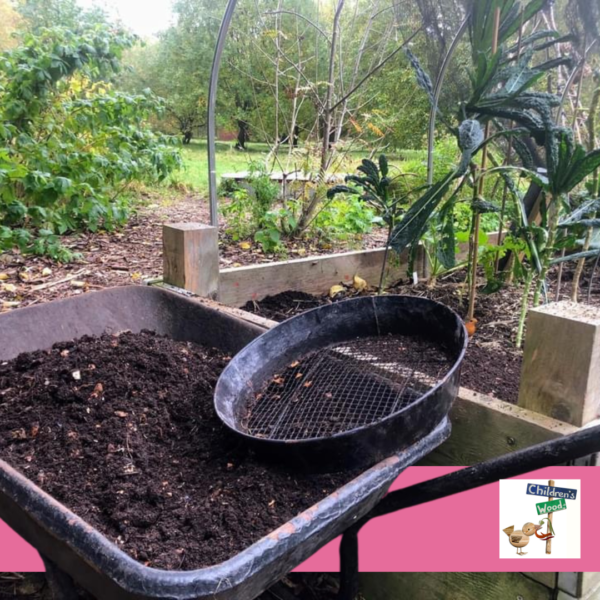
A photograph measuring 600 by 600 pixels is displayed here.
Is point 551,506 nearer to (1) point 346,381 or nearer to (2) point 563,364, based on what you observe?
(2) point 563,364

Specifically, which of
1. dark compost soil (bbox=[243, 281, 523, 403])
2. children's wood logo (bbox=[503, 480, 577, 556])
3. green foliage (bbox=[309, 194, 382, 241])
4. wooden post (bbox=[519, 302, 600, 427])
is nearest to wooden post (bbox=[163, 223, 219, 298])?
dark compost soil (bbox=[243, 281, 523, 403])

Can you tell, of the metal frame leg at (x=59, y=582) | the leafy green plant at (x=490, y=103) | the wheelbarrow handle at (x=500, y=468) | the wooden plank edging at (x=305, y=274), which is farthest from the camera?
the wooden plank edging at (x=305, y=274)

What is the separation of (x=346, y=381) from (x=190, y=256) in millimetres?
915

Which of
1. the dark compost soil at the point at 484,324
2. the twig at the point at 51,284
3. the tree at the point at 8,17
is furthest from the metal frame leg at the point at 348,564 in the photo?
the tree at the point at 8,17

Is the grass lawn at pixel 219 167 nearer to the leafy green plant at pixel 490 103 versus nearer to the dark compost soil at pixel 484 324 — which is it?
the dark compost soil at pixel 484 324

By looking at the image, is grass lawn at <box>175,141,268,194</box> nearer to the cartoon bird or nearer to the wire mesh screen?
the wire mesh screen

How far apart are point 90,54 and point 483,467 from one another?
11.7ft

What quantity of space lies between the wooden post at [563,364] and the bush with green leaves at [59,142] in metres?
2.66

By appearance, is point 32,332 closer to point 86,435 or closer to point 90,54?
point 86,435

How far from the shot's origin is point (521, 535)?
117 cm

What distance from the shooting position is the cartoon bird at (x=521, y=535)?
1.16 meters

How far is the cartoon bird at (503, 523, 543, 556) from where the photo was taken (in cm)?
116

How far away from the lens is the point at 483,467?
97cm

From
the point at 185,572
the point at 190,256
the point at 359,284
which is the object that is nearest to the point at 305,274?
the point at 359,284
